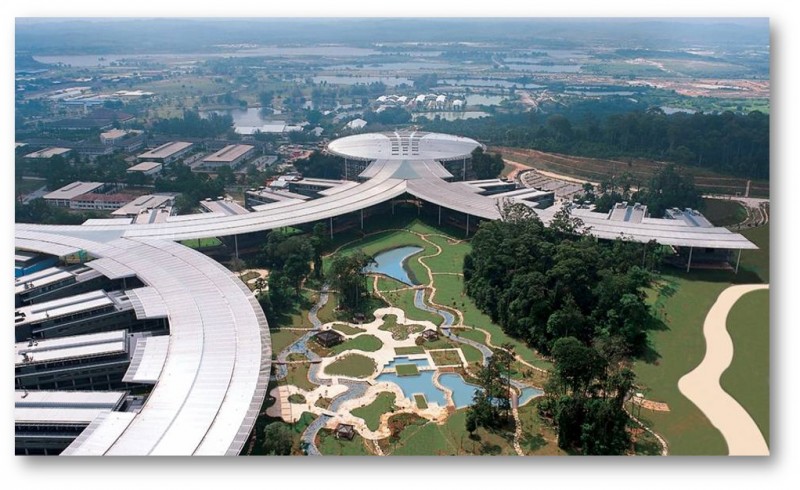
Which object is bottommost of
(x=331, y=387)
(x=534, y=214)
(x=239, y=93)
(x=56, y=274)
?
(x=331, y=387)

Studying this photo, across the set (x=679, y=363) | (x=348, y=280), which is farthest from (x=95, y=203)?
(x=679, y=363)

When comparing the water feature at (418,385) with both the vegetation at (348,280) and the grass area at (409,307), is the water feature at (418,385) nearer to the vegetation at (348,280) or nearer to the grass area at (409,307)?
the grass area at (409,307)

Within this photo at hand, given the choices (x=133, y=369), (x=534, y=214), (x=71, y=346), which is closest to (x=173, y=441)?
(x=133, y=369)

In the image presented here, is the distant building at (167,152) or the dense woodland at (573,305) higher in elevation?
the distant building at (167,152)

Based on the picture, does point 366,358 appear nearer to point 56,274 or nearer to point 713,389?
point 713,389

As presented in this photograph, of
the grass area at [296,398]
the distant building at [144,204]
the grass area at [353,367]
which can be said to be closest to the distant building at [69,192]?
the distant building at [144,204]

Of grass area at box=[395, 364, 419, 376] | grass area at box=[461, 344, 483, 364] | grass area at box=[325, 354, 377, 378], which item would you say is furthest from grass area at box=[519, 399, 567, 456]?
grass area at box=[325, 354, 377, 378]
